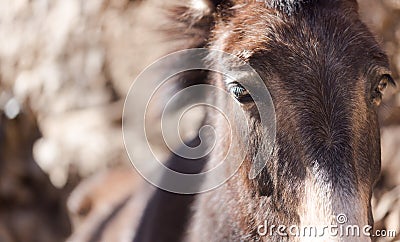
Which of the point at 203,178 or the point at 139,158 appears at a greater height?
the point at 203,178

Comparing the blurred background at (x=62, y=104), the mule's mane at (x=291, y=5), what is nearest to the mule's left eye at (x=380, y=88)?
the mule's mane at (x=291, y=5)

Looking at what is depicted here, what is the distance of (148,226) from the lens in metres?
2.28

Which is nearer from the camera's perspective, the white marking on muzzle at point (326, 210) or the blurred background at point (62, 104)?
the white marking on muzzle at point (326, 210)

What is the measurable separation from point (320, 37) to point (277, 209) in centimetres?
43

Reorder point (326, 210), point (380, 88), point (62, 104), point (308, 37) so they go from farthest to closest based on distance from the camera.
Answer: point (62, 104) < point (380, 88) < point (308, 37) < point (326, 210)

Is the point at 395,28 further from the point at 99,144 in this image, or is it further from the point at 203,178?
the point at 99,144

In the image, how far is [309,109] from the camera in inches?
65.7

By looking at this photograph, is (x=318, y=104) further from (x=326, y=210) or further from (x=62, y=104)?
(x=62, y=104)

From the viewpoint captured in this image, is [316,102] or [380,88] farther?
[380,88]

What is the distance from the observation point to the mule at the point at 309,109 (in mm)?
1630

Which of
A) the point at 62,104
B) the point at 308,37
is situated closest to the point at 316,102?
the point at 308,37

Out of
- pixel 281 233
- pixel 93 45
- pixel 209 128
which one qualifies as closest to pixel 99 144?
pixel 93 45

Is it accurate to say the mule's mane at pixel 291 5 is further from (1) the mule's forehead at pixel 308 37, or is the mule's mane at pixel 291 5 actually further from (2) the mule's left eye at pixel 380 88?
(2) the mule's left eye at pixel 380 88

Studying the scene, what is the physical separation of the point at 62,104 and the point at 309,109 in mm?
2411
